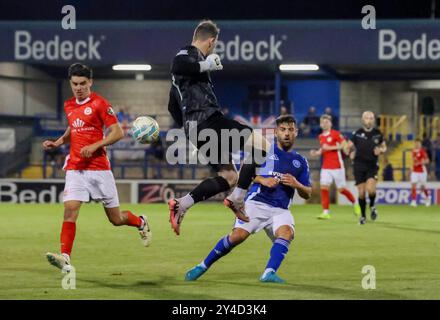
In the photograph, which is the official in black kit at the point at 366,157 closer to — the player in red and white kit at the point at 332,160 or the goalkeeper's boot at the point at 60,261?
the player in red and white kit at the point at 332,160

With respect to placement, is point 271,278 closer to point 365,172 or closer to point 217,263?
point 217,263

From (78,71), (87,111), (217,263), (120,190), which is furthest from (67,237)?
(120,190)

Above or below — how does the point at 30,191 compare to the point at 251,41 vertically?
below

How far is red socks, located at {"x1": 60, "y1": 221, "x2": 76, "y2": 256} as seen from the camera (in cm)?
991

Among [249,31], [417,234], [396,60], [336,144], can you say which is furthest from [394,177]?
[417,234]

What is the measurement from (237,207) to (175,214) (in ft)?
2.00

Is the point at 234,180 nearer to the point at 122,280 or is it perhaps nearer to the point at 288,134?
the point at 288,134

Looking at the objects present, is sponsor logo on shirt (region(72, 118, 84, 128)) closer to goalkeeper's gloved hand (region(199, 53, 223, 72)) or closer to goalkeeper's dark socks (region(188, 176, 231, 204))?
goalkeeper's dark socks (region(188, 176, 231, 204))

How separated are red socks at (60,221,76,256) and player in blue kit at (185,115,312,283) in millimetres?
1253

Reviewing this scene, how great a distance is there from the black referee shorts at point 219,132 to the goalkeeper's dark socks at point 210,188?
0.14m

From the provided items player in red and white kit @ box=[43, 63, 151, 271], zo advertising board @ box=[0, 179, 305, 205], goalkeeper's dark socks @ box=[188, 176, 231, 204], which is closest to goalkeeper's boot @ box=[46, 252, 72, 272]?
player in red and white kit @ box=[43, 63, 151, 271]

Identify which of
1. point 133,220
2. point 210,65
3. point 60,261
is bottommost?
point 60,261

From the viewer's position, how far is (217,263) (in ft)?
38.1

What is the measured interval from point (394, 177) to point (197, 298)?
78.7 ft
